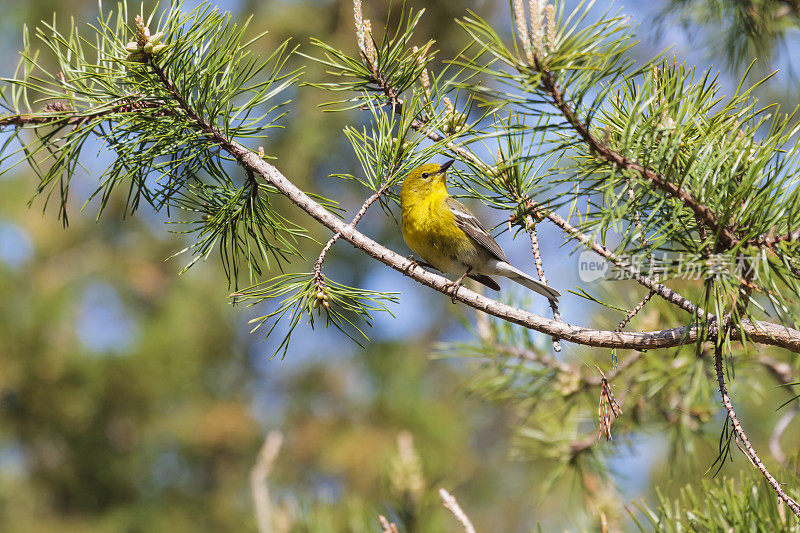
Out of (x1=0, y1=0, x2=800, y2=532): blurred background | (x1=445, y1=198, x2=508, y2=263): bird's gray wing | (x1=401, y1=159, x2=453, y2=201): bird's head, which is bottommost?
(x1=0, y1=0, x2=800, y2=532): blurred background

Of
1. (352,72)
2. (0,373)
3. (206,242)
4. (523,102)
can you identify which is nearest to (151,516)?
(0,373)

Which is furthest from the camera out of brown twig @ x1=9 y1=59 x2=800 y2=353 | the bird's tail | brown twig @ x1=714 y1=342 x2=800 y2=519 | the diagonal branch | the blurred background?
the blurred background

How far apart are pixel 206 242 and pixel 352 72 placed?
0.55m

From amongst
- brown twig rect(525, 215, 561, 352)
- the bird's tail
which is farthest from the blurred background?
brown twig rect(525, 215, 561, 352)

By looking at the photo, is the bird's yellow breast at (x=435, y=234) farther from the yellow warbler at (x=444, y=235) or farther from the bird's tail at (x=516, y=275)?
the bird's tail at (x=516, y=275)

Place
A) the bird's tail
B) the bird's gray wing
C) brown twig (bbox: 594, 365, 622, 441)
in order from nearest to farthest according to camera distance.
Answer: brown twig (bbox: 594, 365, 622, 441)
the bird's tail
the bird's gray wing

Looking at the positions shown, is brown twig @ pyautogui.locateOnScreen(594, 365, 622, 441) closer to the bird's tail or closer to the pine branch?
the pine branch

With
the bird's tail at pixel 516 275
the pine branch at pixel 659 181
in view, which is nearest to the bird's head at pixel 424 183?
the bird's tail at pixel 516 275

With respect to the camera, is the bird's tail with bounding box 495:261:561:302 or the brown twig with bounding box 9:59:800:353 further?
the bird's tail with bounding box 495:261:561:302

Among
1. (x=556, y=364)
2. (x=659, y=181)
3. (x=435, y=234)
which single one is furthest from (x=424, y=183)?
(x=659, y=181)

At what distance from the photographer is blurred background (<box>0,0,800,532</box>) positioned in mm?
4656

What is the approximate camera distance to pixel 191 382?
Answer: 5.54 meters

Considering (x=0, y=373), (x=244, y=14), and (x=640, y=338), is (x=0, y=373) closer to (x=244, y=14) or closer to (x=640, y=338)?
(x=244, y=14)

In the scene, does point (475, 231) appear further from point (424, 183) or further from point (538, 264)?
point (538, 264)
